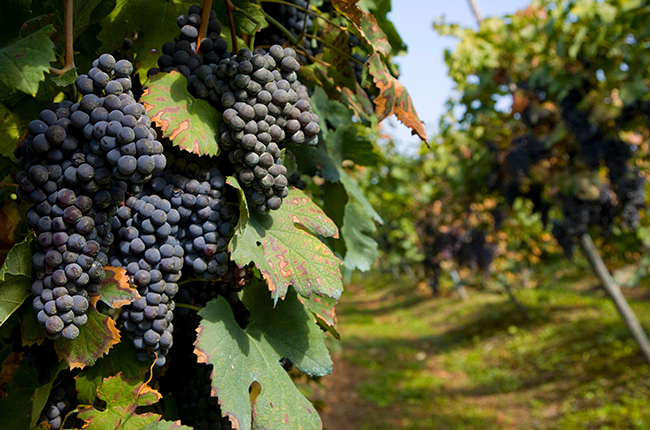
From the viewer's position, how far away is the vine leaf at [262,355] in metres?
0.88

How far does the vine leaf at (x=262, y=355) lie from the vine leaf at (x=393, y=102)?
461 millimetres

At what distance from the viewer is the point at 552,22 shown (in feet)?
13.4

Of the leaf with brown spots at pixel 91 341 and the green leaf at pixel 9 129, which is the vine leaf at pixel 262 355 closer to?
the leaf with brown spots at pixel 91 341

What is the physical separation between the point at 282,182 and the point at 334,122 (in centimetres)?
66

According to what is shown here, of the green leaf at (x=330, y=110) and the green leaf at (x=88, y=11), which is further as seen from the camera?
the green leaf at (x=330, y=110)

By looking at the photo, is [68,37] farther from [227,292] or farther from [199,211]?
[227,292]

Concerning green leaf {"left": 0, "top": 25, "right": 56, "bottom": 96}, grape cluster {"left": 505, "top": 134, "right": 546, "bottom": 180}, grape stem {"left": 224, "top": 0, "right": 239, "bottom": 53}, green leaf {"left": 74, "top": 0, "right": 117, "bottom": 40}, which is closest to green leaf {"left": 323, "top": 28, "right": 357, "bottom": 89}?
grape stem {"left": 224, "top": 0, "right": 239, "bottom": 53}

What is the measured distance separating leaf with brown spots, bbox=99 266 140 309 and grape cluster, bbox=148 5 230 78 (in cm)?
39

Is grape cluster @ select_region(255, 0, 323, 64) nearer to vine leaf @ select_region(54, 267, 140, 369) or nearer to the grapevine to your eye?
the grapevine

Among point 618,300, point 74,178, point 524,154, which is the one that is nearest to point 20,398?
point 74,178

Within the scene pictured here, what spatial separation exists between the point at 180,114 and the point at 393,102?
482mm

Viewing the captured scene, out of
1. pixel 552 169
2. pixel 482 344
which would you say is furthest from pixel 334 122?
pixel 482 344

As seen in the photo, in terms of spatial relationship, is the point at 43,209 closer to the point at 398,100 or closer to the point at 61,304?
the point at 61,304

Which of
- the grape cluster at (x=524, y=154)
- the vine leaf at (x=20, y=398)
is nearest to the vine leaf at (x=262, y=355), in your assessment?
the vine leaf at (x=20, y=398)
